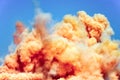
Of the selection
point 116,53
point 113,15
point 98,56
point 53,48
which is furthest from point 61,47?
point 113,15

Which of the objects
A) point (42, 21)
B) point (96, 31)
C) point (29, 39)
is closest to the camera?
point (42, 21)

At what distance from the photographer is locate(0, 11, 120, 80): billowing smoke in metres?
2.23

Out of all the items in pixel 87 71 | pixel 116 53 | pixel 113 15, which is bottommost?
pixel 87 71

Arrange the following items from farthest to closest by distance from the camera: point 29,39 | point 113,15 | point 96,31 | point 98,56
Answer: point 113,15 → point 96,31 → point 98,56 → point 29,39

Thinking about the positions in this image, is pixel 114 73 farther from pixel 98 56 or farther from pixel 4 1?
pixel 4 1

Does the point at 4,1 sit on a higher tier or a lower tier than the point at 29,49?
higher

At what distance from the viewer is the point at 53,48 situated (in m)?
2.24

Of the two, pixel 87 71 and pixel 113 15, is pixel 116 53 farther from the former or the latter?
pixel 113 15

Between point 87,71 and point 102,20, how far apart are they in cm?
99

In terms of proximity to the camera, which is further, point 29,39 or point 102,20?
point 102,20

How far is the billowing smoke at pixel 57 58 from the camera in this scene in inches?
87.9

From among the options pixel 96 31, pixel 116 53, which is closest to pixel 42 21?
pixel 116 53

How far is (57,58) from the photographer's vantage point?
226cm

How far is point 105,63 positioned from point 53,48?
1.59 ft
